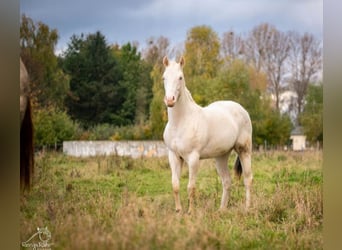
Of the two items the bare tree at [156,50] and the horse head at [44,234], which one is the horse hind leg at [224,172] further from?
the horse head at [44,234]

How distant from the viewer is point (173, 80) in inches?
191

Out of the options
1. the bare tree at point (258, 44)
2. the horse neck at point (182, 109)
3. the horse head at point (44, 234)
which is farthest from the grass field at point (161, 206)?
the bare tree at point (258, 44)

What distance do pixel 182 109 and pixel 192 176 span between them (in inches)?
23.4

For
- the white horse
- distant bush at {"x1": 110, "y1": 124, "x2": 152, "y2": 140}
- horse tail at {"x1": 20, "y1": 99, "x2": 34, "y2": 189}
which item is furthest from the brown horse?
the white horse

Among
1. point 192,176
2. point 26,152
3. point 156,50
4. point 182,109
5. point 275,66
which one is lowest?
point 192,176

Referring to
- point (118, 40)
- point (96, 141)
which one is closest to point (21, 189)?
point (96, 141)

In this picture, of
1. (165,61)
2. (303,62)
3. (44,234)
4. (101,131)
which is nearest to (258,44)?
(303,62)

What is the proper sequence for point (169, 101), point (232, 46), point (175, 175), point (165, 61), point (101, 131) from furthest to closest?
point (101, 131), point (232, 46), point (175, 175), point (165, 61), point (169, 101)

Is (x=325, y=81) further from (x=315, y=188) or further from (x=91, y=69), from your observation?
(x=91, y=69)

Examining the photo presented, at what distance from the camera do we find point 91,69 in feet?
17.1

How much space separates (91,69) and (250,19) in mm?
1505

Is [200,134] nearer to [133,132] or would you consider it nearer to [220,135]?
[220,135]

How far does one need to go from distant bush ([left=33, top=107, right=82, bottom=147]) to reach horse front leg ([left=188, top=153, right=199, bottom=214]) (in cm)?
108

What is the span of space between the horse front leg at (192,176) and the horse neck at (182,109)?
356mm
